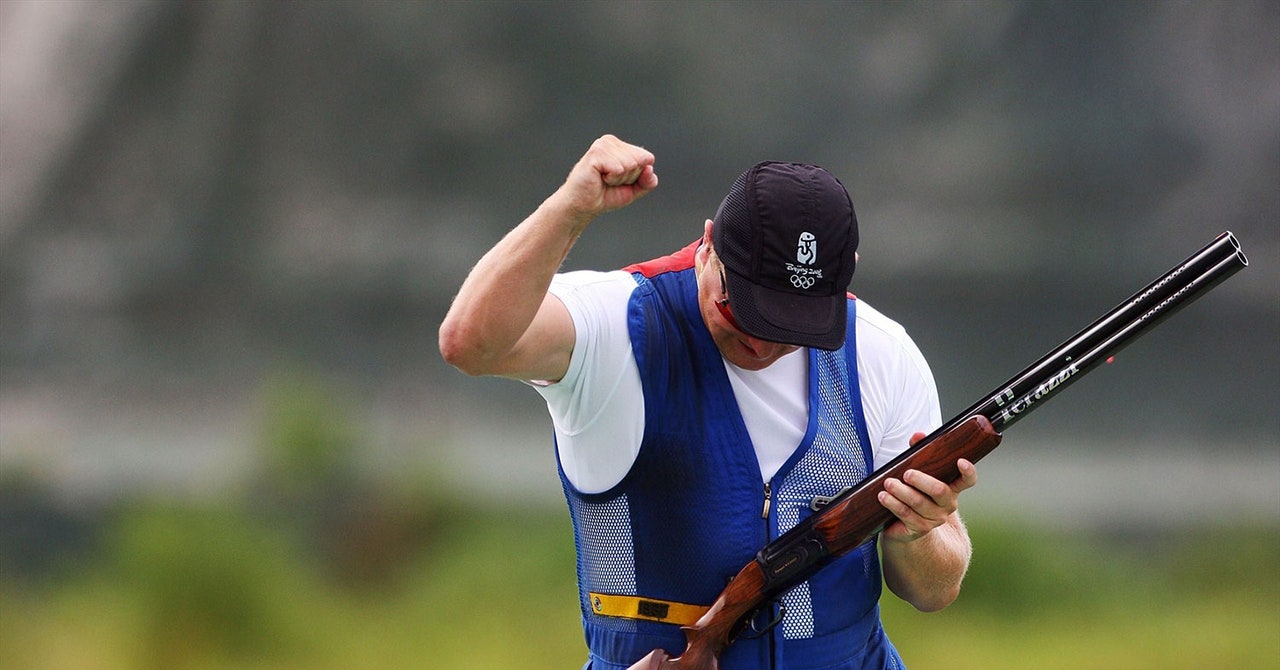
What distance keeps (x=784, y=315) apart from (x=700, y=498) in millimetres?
354

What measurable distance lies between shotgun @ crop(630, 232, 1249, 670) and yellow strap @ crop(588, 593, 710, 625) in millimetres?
34

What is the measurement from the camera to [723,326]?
2078 mm

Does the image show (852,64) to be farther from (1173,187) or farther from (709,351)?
(709,351)

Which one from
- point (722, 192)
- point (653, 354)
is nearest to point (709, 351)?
point (653, 354)

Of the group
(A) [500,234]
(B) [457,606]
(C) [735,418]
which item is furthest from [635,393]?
(A) [500,234]

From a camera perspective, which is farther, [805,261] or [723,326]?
[723,326]

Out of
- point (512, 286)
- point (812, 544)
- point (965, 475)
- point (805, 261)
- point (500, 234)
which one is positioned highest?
point (500, 234)

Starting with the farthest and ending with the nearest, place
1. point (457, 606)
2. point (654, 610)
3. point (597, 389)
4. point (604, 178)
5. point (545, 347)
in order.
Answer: point (457, 606) → point (654, 610) → point (597, 389) → point (545, 347) → point (604, 178)

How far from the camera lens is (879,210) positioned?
4125mm

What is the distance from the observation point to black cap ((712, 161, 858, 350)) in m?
1.96

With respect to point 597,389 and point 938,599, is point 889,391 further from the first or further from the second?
point 597,389

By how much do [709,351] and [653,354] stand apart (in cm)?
11

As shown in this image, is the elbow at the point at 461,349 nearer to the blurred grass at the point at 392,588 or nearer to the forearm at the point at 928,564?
the forearm at the point at 928,564

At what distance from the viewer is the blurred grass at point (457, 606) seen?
3865 mm
